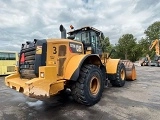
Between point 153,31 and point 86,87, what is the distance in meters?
53.5

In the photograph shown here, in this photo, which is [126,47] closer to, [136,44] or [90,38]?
[136,44]

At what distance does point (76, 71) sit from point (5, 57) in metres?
11.4

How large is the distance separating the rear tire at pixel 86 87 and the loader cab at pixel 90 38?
1.15 meters

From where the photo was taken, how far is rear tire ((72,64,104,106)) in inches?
158

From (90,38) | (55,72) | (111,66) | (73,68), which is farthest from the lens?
(111,66)

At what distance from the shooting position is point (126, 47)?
5303cm

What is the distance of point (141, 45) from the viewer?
5122 centimetres

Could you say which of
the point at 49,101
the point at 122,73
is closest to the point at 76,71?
the point at 49,101

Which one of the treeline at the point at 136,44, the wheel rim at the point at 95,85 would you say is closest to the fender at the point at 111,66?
the wheel rim at the point at 95,85

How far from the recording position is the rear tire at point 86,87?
402 cm

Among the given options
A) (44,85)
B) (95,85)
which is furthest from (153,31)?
(44,85)

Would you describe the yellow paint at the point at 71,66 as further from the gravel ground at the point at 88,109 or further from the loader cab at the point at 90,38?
the loader cab at the point at 90,38

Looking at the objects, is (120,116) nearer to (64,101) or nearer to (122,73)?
(64,101)

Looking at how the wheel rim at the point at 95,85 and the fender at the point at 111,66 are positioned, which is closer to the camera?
the wheel rim at the point at 95,85
